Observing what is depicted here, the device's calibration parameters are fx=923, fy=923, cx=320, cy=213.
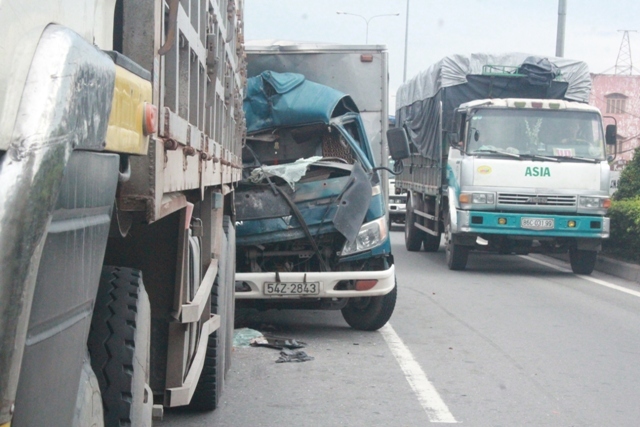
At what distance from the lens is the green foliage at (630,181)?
17453mm

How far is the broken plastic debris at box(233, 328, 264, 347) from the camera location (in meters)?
7.79

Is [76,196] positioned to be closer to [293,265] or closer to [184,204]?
[184,204]

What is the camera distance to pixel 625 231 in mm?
15477

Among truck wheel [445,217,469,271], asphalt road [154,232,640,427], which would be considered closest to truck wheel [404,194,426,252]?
truck wheel [445,217,469,271]

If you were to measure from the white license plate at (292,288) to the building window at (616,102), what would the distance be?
4800 cm

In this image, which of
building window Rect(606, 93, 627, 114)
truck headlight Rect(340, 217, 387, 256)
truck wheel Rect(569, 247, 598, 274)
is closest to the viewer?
truck headlight Rect(340, 217, 387, 256)

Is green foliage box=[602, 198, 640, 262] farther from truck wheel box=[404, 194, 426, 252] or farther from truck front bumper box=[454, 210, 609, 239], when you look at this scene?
truck wheel box=[404, 194, 426, 252]

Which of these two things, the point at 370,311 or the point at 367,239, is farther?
the point at 370,311

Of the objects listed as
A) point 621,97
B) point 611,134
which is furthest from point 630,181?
point 621,97

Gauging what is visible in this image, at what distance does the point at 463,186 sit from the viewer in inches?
545

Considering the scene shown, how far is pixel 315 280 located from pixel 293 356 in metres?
0.75

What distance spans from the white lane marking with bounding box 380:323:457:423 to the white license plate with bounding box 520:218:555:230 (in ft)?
18.5

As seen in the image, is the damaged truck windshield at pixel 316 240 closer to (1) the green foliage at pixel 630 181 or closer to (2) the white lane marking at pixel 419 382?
(2) the white lane marking at pixel 419 382

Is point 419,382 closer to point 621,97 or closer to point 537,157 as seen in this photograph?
point 537,157
